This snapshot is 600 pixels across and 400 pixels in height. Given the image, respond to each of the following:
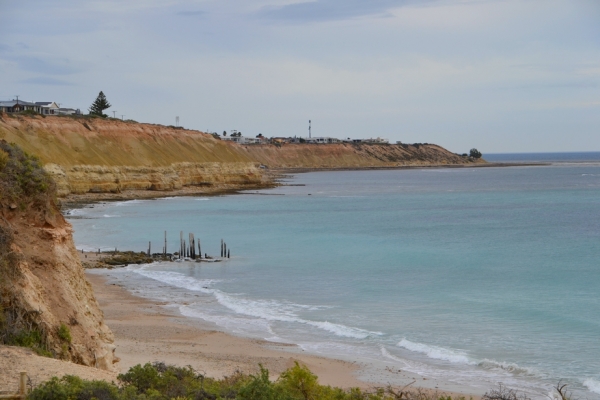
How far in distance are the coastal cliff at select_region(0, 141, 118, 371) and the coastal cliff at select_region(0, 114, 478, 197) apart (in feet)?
118

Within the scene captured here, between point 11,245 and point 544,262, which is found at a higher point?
point 11,245

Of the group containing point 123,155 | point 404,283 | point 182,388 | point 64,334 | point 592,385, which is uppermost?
point 123,155

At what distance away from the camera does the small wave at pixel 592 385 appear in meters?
14.7

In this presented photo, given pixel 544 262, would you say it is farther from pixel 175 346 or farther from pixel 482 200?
pixel 482 200

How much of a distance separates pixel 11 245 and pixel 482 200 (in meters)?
64.6

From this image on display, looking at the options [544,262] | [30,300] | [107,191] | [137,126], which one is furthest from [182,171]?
[30,300]

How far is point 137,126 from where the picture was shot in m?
86.2

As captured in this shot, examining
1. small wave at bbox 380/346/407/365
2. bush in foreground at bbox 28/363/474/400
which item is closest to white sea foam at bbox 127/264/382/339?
small wave at bbox 380/346/407/365

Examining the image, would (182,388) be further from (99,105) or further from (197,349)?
(99,105)

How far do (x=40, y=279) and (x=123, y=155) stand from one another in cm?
6483

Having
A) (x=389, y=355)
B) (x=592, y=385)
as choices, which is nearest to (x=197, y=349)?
(x=389, y=355)

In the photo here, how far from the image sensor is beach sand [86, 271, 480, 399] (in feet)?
50.1

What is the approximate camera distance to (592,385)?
15.0m

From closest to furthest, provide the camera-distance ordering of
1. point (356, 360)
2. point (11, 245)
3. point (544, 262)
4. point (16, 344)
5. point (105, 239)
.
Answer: point (16, 344) → point (11, 245) → point (356, 360) → point (544, 262) → point (105, 239)
